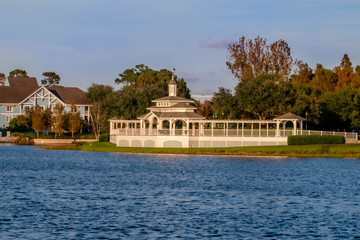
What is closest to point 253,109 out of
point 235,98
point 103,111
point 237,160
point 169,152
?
point 235,98

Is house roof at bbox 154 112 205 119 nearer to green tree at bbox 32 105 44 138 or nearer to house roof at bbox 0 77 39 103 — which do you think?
green tree at bbox 32 105 44 138

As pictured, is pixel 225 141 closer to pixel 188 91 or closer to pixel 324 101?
pixel 324 101

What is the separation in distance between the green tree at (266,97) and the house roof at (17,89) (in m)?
57.0

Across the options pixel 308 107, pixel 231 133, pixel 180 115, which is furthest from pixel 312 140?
pixel 180 115

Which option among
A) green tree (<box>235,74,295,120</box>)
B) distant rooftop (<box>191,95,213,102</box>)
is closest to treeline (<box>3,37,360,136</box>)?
green tree (<box>235,74,295,120</box>)

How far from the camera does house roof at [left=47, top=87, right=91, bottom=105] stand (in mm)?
134250

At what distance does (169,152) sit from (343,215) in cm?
4587

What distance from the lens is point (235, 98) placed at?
95312mm

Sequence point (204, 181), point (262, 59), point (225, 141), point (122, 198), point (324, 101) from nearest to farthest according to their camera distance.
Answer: point (122, 198) < point (204, 181) < point (225, 141) < point (324, 101) < point (262, 59)

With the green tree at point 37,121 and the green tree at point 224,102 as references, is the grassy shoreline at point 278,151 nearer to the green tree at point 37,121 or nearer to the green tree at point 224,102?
the green tree at point 224,102

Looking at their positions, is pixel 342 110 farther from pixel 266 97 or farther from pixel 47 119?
pixel 47 119

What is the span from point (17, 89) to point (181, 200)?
346 feet

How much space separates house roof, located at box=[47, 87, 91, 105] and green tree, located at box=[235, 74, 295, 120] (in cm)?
5081

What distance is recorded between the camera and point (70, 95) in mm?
136500
